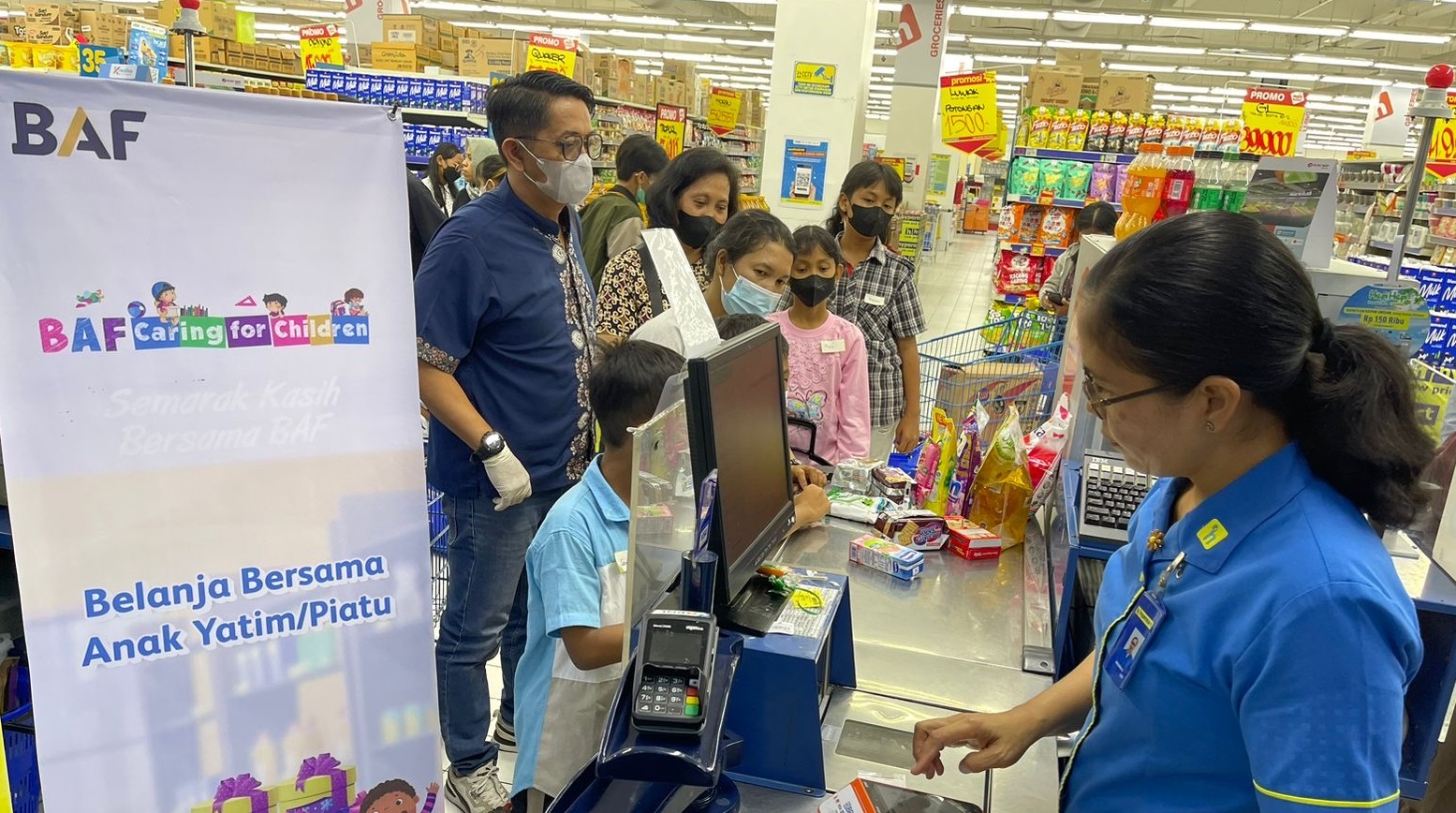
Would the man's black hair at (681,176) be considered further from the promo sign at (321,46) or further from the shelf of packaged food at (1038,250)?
the promo sign at (321,46)

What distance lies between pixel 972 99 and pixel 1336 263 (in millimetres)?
6071

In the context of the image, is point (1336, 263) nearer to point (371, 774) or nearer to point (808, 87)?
point (371, 774)

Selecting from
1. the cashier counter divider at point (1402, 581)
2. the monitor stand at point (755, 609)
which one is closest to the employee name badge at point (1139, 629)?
the monitor stand at point (755, 609)

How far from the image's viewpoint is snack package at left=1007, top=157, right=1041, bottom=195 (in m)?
9.13

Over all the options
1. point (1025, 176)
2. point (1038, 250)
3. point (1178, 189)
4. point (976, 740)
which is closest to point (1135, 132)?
point (1025, 176)

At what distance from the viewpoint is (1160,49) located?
1770 centimetres

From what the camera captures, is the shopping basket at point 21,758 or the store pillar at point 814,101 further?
the store pillar at point 814,101

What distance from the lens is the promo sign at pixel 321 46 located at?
929cm

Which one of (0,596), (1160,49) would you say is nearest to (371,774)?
(0,596)

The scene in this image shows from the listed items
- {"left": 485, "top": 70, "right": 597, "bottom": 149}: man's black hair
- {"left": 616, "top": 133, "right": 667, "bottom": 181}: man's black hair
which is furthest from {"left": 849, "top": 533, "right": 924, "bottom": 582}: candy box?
{"left": 616, "top": 133, "right": 667, "bottom": 181}: man's black hair

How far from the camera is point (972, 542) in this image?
88.4 inches

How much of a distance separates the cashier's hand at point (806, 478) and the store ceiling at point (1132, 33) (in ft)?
45.6

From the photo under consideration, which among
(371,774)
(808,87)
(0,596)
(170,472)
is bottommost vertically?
(371,774)

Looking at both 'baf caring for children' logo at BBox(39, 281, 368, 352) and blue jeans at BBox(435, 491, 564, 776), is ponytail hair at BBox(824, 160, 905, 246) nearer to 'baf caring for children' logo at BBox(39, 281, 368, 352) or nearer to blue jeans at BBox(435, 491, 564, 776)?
blue jeans at BBox(435, 491, 564, 776)
